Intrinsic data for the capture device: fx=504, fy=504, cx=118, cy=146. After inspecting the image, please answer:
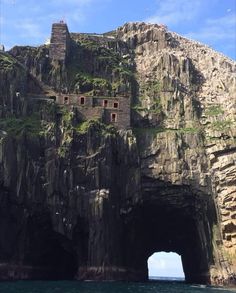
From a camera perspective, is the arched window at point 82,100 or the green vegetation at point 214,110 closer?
the arched window at point 82,100

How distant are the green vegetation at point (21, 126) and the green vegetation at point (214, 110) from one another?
2886 cm

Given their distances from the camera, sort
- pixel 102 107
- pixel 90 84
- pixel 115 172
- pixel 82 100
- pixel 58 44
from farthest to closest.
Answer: pixel 58 44, pixel 90 84, pixel 82 100, pixel 102 107, pixel 115 172

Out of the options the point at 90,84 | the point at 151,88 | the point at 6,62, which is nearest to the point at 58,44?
the point at 90,84

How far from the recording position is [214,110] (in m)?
86.1

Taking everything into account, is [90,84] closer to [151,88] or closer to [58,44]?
[58,44]

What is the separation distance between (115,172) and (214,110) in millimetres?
21793

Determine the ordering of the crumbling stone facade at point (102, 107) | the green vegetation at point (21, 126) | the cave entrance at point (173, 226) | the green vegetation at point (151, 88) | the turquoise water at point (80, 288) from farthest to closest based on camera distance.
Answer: the green vegetation at point (151, 88) < the crumbling stone facade at point (102, 107) < the cave entrance at point (173, 226) < the green vegetation at point (21, 126) < the turquoise water at point (80, 288)

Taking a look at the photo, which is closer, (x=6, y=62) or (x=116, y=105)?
(x=6, y=62)

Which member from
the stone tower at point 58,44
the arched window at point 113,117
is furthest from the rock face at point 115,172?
the arched window at point 113,117

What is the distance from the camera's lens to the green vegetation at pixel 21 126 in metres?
74.1

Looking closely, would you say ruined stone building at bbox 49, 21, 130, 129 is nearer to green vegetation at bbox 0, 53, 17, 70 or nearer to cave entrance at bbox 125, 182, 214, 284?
green vegetation at bbox 0, 53, 17, 70

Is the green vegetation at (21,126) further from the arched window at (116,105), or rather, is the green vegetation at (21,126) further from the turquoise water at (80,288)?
the turquoise water at (80,288)

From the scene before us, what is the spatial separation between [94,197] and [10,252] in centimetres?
1399

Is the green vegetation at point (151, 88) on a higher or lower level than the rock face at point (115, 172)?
higher
